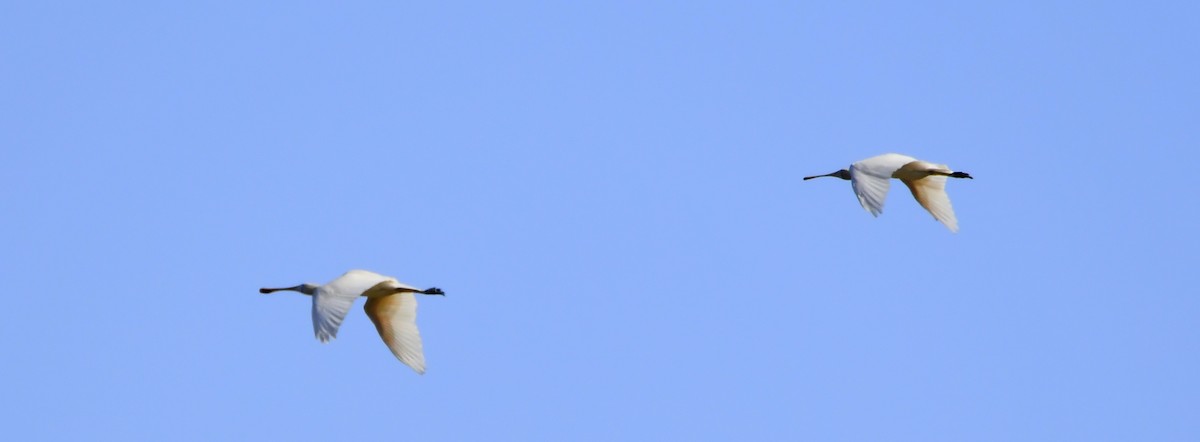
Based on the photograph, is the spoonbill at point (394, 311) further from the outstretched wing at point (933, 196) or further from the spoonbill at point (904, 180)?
the outstretched wing at point (933, 196)

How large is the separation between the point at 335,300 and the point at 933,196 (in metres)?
11.5

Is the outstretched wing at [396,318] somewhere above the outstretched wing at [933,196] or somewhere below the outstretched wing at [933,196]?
below

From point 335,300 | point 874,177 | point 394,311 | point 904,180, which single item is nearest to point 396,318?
point 394,311

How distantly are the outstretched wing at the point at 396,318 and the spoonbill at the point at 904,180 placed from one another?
265 inches

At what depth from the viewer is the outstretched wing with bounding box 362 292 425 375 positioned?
33.7 m

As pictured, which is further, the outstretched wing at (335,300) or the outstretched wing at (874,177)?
the outstretched wing at (874,177)

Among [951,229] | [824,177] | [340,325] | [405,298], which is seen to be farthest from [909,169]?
[340,325]

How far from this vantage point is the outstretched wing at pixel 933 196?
3703 centimetres

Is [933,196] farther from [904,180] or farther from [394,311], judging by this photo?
[394,311]

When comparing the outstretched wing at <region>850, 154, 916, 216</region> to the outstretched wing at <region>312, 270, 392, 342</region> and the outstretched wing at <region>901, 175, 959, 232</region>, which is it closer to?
the outstretched wing at <region>901, 175, 959, 232</region>

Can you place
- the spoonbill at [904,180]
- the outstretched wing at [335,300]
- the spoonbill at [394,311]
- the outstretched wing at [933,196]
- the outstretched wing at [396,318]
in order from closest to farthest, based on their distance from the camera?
the outstretched wing at [335,300] → the spoonbill at [394,311] → the spoonbill at [904,180] → the outstretched wing at [396,318] → the outstretched wing at [933,196]

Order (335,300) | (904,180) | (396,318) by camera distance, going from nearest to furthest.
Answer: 1. (335,300)
2. (396,318)
3. (904,180)

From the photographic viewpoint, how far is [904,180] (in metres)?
36.7

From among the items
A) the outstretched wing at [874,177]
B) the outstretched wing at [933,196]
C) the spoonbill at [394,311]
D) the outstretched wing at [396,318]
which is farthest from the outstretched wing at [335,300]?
the outstretched wing at [933,196]
